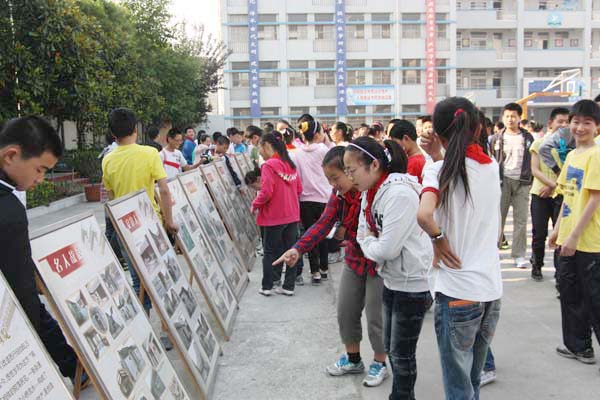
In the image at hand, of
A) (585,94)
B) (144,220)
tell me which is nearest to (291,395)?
(144,220)

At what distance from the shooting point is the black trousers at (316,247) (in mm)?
5863

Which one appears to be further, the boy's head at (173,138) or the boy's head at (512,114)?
the boy's head at (173,138)

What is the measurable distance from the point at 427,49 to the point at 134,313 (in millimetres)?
37060

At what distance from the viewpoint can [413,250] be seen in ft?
9.10

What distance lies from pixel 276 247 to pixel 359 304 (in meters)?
2.11

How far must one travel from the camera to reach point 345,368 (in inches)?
137

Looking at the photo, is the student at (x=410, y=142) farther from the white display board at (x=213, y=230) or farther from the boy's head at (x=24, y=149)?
the boy's head at (x=24, y=149)

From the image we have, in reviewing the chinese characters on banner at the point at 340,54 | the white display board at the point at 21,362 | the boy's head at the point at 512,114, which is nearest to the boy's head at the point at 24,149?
the white display board at the point at 21,362

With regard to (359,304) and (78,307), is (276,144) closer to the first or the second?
(359,304)

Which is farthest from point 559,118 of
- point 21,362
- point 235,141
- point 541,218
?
point 235,141

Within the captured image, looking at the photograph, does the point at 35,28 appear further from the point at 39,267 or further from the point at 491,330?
the point at 491,330

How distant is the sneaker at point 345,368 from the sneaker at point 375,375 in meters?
0.13

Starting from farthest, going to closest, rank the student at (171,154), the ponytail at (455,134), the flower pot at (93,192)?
the flower pot at (93,192)
the student at (171,154)
the ponytail at (455,134)

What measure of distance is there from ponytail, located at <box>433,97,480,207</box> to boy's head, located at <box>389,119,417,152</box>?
2.05m
